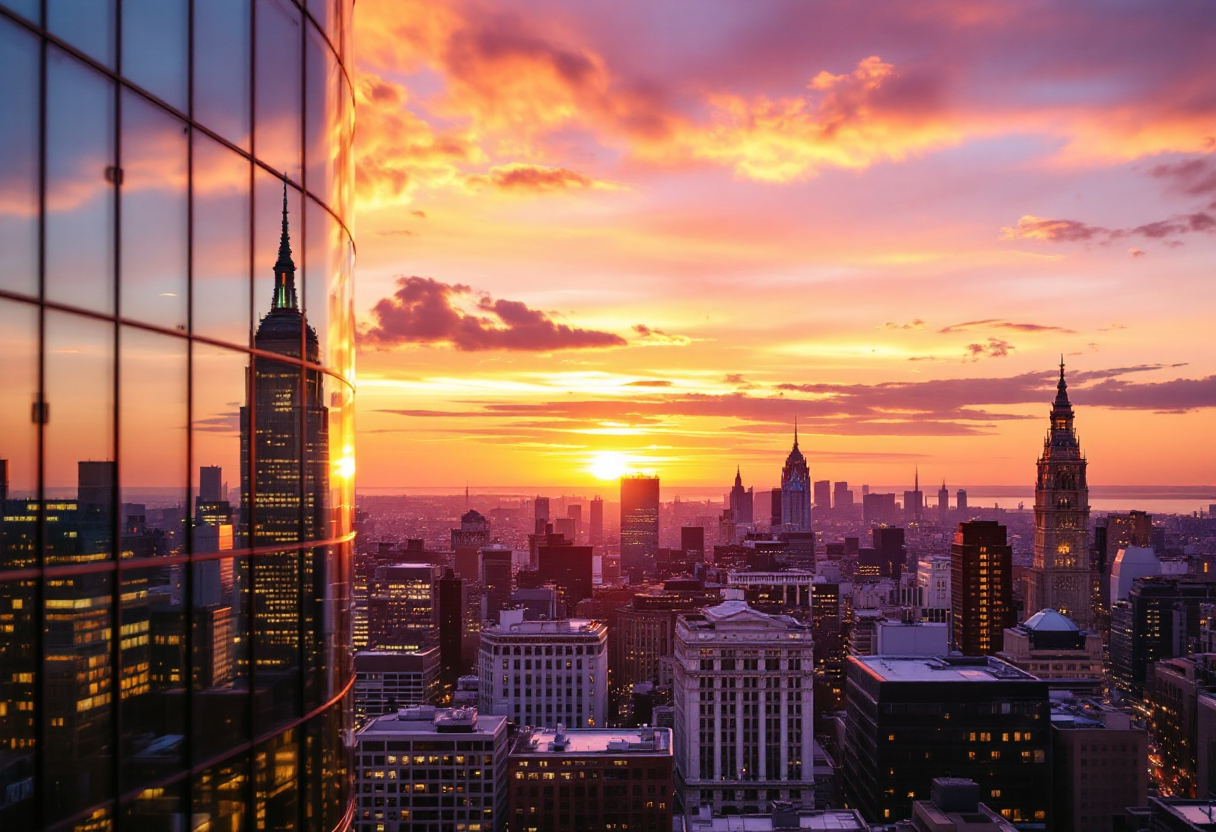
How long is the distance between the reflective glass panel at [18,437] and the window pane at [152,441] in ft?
3.69

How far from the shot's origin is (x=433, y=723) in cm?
9050

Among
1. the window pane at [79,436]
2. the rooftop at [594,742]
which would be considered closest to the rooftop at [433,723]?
the rooftop at [594,742]

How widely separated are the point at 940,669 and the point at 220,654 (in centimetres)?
10293

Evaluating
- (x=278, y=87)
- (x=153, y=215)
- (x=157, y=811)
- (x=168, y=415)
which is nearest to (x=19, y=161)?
(x=153, y=215)

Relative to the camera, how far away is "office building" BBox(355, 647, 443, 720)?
15000 centimetres

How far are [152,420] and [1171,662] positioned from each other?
517 ft

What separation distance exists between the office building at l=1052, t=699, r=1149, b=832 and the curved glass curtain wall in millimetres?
98527

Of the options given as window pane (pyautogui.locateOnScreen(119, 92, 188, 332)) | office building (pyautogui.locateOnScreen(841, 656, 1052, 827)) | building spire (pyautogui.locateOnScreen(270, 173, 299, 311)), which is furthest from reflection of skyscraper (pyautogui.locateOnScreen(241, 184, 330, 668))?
office building (pyautogui.locateOnScreen(841, 656, 1052, 827))

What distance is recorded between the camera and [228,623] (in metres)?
13.3

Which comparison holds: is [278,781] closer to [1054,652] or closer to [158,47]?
[158,47]

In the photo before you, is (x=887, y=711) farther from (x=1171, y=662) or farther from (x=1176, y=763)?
A: (x=1171, y=662)

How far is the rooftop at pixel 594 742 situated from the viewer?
86000 millimetres

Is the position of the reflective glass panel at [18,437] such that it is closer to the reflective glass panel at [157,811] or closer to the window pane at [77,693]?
the window pane at [77,693]

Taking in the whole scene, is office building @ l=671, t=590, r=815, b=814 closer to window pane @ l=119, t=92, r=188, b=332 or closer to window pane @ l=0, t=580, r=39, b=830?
window pane @ l=119, t=92, r=188, b=332
